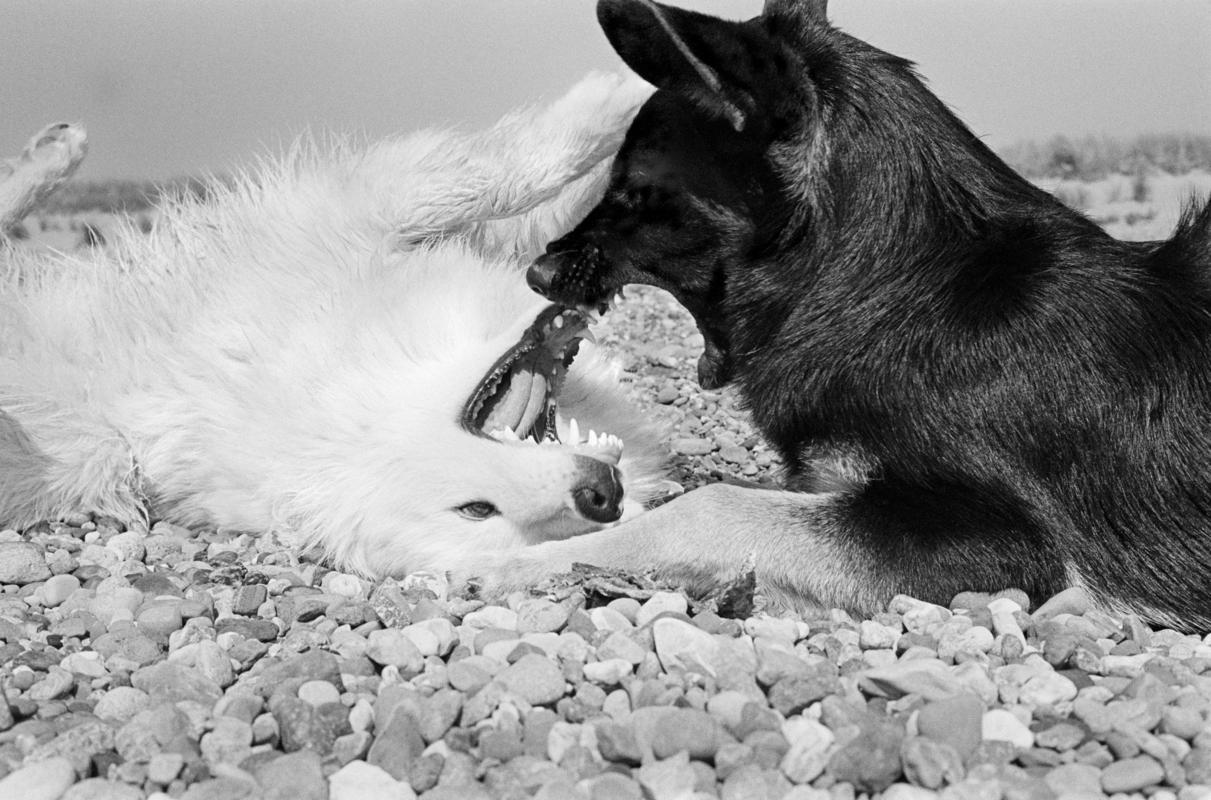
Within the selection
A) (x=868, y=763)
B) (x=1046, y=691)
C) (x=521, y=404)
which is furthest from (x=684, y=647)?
(x=521, y=404)

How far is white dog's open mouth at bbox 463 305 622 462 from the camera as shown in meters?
4.13

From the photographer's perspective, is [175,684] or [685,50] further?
[685,50]

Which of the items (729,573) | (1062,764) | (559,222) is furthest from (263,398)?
(1062,764)

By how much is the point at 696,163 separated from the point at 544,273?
0.56 m

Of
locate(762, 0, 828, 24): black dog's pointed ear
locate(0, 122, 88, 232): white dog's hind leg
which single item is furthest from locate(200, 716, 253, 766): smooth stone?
locate(0, 122, 88, 232): white dog's hind leg

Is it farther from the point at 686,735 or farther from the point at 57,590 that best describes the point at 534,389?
the point at 686,735

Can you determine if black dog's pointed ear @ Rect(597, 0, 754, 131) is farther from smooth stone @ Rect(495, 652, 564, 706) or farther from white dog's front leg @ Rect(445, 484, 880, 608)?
smooth stone @ Rect(495, 652, 564, 706)

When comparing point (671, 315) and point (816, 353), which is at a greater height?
point (816, 353)

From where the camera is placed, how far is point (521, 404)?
431cm

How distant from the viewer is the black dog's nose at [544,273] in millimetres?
3791

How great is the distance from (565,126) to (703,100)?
1.25 meters

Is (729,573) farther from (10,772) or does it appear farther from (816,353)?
(10,772)

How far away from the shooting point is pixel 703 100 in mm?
3459

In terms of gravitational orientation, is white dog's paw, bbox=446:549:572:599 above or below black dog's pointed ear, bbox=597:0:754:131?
below
